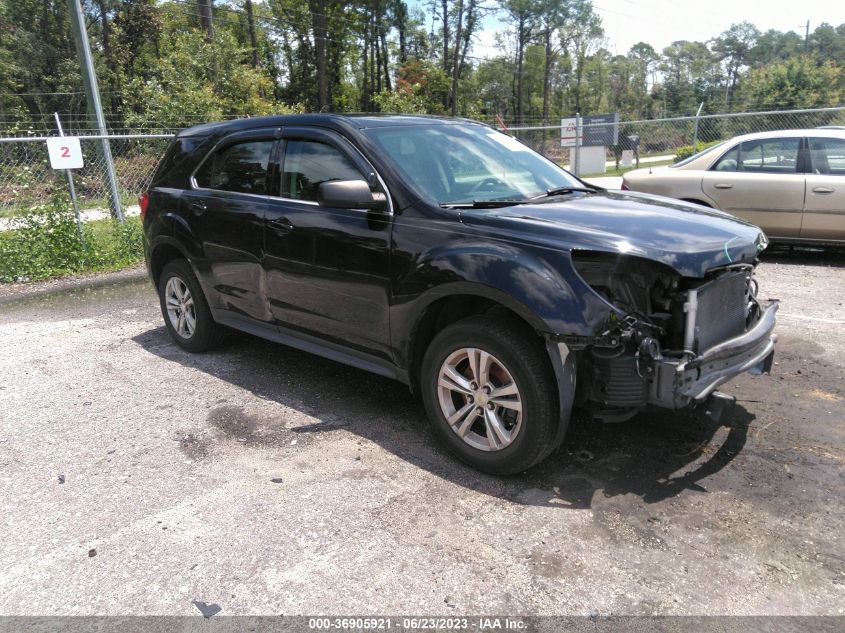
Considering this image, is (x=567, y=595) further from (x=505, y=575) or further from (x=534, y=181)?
(x=534, y=181)

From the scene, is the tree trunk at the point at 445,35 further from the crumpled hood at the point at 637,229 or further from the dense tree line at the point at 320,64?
the crumpled hood at the point at 637,229

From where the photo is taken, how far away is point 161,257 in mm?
5656

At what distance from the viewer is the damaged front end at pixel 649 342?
2.95 metres

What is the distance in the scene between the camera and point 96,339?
20.4 feet

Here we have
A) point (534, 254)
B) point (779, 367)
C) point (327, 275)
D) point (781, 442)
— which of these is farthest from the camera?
point (779, 367)

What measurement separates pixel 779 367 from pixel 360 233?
3.33 m

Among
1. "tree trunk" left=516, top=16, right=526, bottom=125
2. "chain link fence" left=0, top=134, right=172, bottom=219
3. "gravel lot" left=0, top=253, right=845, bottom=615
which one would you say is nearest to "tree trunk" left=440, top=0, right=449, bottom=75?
"tree trunk" left=516, top=16, right=526, bottom=125

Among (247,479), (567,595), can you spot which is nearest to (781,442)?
(567,595)

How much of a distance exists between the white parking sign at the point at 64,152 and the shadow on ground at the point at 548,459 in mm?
5175

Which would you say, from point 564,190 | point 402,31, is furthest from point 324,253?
point 402,31

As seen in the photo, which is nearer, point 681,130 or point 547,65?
point 681,130

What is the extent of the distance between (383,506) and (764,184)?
7.01m

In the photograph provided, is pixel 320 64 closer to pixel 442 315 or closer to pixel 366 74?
pixel 366 74

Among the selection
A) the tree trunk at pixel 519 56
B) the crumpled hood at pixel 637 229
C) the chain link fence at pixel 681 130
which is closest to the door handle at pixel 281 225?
the crumpled hood at pixel 637 229
